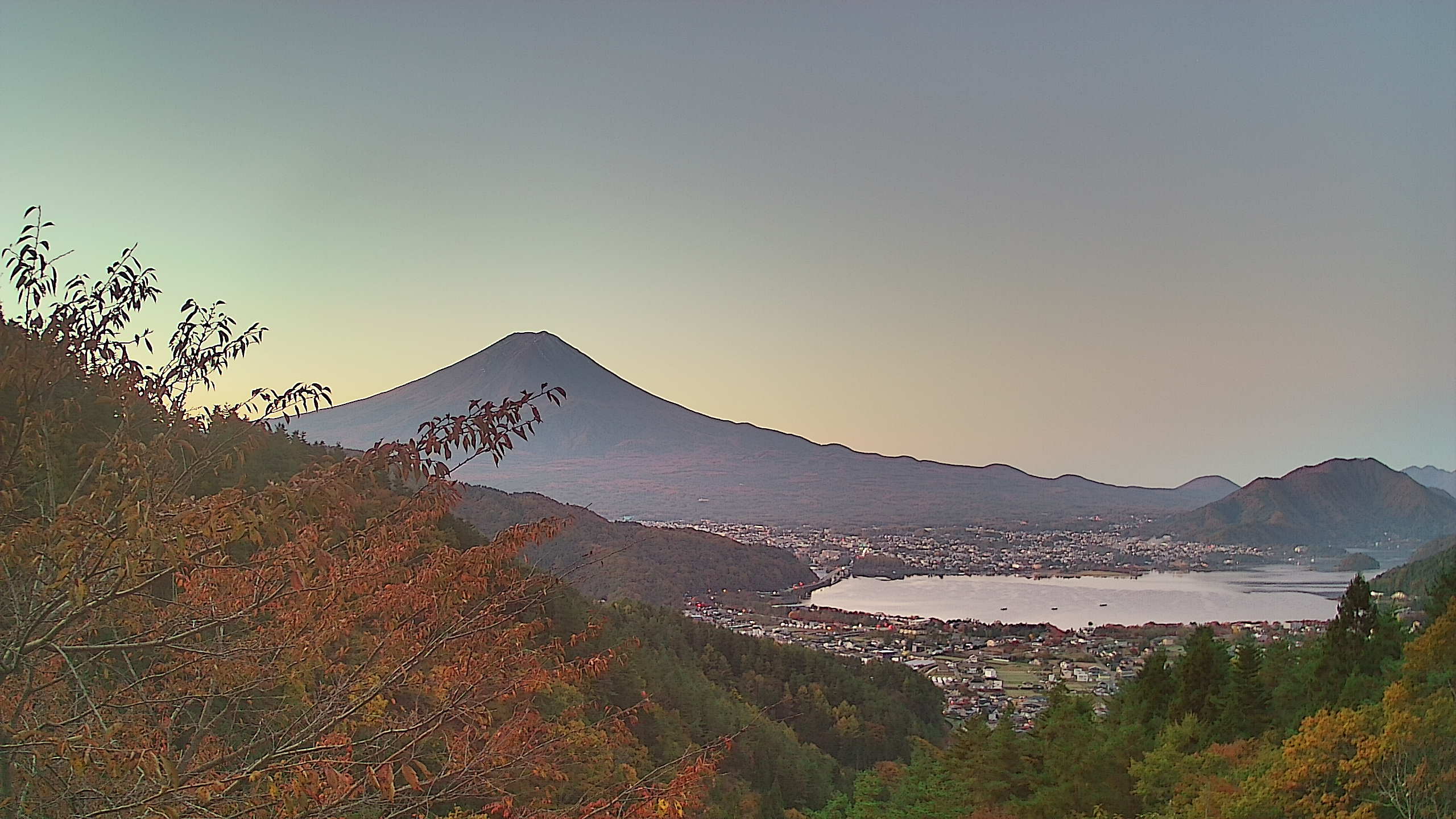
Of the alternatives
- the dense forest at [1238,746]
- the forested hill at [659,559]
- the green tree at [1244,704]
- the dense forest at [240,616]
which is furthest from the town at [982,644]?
the dense forest at [240,616]

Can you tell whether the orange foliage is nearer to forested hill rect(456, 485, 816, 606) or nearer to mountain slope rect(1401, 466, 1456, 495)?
forested hill rect(456, 485, 816, 606)

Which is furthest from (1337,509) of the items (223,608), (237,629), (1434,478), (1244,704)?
(223,608)

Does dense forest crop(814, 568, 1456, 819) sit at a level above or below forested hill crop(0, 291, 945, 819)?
below

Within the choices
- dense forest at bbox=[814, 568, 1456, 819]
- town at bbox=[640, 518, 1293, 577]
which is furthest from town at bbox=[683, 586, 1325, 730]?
town at bbox=[640, 518, 1293, 577]

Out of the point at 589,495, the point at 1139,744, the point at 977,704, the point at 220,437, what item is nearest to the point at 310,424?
the point at 589,495

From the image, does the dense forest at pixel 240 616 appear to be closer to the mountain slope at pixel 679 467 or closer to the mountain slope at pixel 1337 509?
the mountain slope at pixel 679 467
